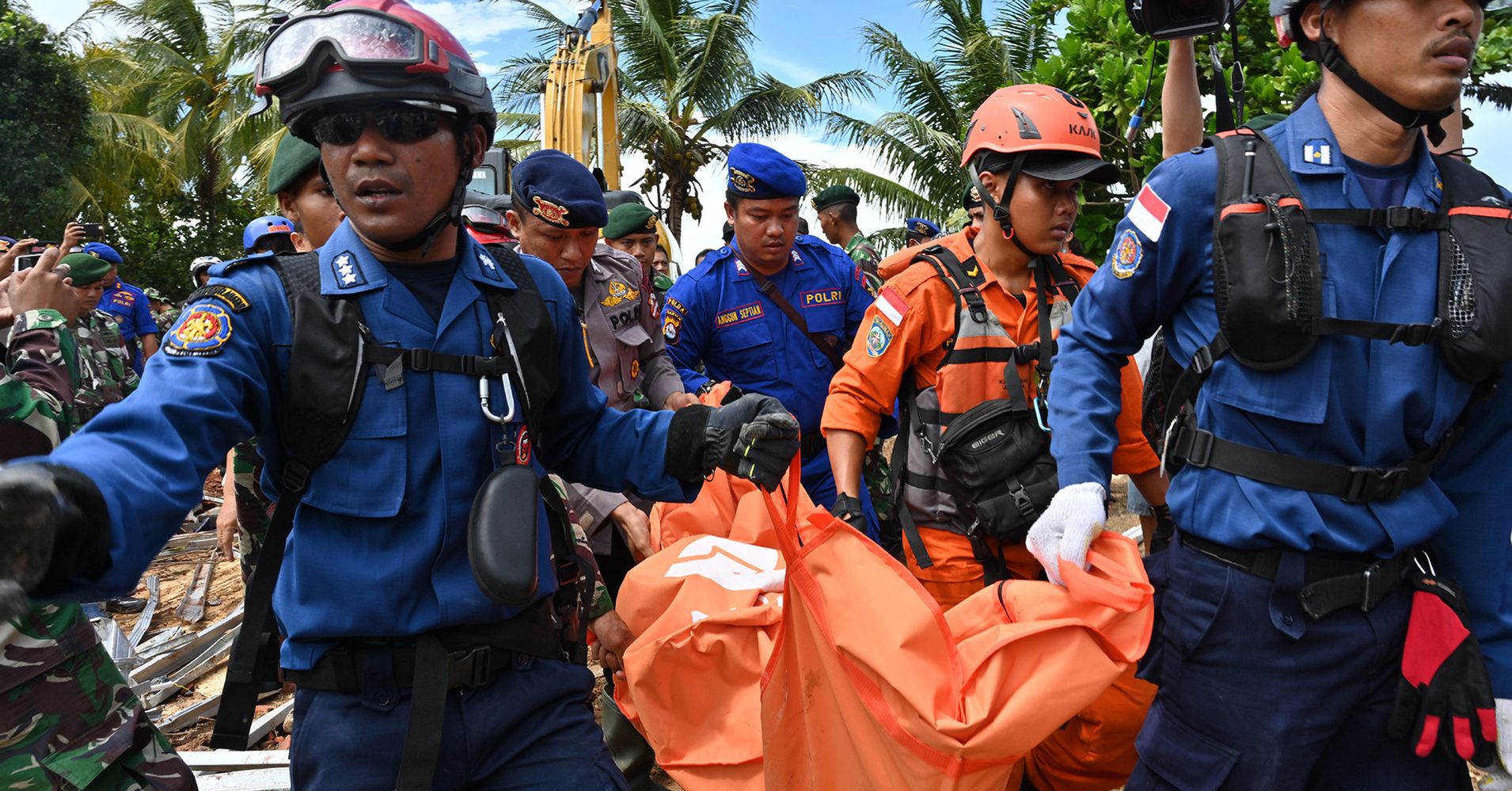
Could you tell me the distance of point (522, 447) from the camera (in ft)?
7.36

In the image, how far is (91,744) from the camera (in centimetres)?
284

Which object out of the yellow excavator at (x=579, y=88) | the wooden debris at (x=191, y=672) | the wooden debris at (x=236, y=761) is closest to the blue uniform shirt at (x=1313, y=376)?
the wooden debris at (x=236, y=761)

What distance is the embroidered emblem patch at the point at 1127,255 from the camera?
250 cm

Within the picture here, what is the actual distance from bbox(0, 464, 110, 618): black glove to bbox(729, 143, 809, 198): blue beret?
3.94 metres

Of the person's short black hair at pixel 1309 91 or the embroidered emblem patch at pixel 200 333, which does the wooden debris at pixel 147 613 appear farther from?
the person's short black hair at pixel 1309 91

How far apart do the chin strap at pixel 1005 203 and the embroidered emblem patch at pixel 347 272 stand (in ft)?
7.01

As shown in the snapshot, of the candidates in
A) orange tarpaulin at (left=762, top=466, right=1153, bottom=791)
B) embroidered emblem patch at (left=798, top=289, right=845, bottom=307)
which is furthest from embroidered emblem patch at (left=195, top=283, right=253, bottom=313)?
embroidered emblem patch at (left=798, top=289, right=845, bottom=307)

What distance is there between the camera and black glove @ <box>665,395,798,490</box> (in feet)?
7.37

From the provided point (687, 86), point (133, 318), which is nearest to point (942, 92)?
point (687, 86)

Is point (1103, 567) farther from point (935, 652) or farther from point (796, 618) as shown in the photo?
point (796, 618)

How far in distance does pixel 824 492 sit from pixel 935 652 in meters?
2.61

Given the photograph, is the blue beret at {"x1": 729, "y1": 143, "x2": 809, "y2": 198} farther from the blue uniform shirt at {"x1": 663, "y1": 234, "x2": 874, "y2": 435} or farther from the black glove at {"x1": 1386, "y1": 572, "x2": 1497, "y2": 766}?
the black glove at {"x1": 1386, "y1": 572, "x2": 1497, "y2": 766}

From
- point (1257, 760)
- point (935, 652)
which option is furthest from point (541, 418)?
point (1257, 760)

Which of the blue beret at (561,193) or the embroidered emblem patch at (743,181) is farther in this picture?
the embroidered emblem patch at (743,181)
